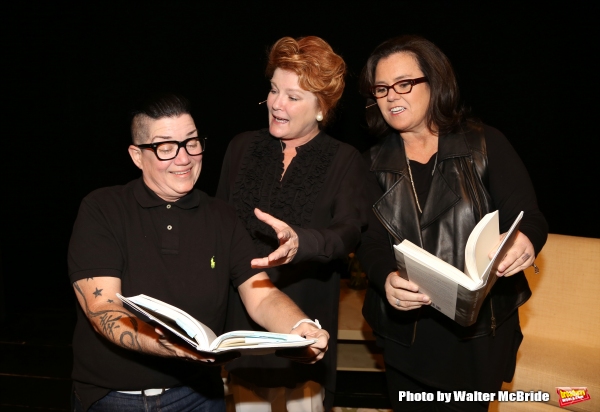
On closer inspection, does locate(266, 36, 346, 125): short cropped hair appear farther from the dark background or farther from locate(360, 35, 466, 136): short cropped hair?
the dark background

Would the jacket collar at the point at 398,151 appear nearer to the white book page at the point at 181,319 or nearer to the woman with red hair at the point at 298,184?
the woman with red hair at the point at 298,184

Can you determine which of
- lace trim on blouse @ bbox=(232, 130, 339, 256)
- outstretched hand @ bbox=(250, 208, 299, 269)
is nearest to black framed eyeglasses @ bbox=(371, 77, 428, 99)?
lace trim on blouse @ bbox=(232, 130, 339, 256)

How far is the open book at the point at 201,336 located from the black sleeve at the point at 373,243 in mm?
725

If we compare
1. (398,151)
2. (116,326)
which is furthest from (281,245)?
(398,151)

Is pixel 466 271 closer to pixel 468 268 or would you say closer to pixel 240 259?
pixel 468 268

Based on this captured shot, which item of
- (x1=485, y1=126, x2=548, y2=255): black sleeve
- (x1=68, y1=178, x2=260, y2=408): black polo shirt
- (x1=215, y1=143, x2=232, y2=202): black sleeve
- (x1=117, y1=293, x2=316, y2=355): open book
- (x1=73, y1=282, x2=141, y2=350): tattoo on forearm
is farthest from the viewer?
(x1=215, y1=143, x2=232, y2=202): black sleeve

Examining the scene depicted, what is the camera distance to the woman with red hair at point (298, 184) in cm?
227

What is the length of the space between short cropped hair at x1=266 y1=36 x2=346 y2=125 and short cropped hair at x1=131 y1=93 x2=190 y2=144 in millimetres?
570

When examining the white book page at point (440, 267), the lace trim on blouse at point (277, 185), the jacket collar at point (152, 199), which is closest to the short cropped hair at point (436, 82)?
the lace trim on blouse at point (277, 185)

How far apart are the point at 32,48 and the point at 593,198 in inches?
163

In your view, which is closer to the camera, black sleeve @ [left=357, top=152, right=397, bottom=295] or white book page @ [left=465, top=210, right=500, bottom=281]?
white book page @ [left=465, top=210, right=500, bottom=281]

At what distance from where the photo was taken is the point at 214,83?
4090 millimetres

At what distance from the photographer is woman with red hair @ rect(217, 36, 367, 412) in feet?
7.45

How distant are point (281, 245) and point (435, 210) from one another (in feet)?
2.21
